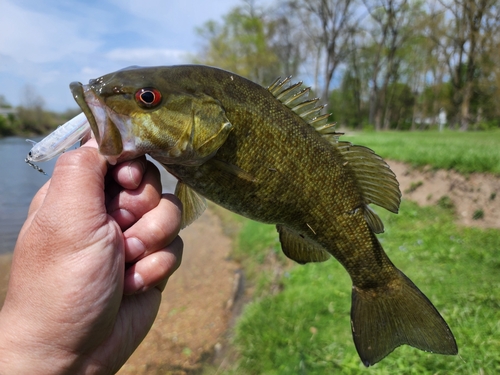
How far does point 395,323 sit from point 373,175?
90cm

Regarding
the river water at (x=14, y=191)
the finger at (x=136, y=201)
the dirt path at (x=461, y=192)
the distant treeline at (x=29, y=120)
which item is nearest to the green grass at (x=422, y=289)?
the dirt path at (x=461, y=192)

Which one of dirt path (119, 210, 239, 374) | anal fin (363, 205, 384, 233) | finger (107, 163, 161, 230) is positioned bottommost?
dirt path (119, 210, 239, 374)

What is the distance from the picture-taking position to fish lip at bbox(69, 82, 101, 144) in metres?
1.53

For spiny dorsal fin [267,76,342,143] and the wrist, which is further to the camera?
spiny dorsal fin [267,76,342,143]

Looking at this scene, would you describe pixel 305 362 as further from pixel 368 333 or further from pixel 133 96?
pixel 133 96

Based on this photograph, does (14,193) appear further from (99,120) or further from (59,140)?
(99,120)

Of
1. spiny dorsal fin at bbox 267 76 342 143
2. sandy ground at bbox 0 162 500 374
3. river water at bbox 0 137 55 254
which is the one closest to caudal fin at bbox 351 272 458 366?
spiny dorsal fin at bbox 267 76 342 143

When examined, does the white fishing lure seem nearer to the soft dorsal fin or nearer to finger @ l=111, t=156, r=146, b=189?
finger @ l=111, t=156, r=146, b=189

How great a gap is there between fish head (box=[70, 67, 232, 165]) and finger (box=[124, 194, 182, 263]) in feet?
0.92

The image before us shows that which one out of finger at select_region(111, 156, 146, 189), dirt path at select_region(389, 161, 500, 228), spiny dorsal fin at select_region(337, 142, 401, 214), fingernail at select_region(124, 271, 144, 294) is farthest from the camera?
dirt path at select_region(389, 161, 500, 228)

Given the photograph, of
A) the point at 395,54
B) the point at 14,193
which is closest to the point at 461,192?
the point at 14,193

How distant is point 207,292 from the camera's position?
775cm

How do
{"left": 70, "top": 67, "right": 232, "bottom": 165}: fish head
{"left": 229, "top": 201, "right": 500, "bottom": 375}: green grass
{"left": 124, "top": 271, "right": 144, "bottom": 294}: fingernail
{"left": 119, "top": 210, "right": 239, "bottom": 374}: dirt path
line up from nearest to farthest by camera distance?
1. {"left": 70, "top": 67, "right": 232, "bottom": 165}: fish head
2. {"left": 124, "top": 271, "right": 144, "bottom": 294}: fingernail
3. {"left": 229, "top": 201, "right": 500, "bottom": 375}: green grass
4. {"left": 119, "top": 210, "right": 239, "bottom": 374}: dirt path

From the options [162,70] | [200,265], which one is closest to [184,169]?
[162,70]
